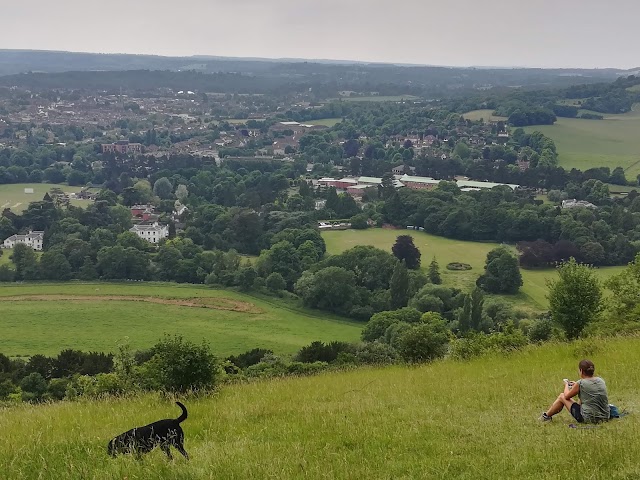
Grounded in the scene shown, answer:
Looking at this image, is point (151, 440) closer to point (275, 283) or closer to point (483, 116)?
point (275, 283)

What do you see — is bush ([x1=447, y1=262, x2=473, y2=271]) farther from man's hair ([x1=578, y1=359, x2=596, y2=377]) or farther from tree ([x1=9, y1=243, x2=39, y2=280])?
man's hair ([x1=578, y1=359, x2=596, y2=377])

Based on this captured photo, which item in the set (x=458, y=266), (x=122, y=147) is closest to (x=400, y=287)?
(x=458, y=266)

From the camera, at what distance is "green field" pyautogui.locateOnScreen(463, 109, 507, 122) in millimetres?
143000

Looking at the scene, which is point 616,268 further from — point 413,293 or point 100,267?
point 100,267

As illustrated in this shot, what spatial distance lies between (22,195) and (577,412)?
9094 centimetres

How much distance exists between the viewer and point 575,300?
58.5 feet

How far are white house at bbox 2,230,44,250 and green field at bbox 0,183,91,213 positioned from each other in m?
13.9

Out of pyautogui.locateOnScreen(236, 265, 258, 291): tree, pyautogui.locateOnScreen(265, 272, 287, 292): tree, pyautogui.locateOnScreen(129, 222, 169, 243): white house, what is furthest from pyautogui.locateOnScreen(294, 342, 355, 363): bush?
pyautogui.locateOnScreen(129, 222, 169, 243): white house

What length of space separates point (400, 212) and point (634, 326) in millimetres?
54385

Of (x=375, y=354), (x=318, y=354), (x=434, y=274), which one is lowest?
(x=434, y=274)

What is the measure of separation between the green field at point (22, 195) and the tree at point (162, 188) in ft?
32.4

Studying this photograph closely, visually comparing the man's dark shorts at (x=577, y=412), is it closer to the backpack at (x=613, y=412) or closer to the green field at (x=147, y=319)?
the backpack at (x=613, y=412)

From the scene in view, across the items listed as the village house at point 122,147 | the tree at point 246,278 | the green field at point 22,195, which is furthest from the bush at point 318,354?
the village house at point 122,147

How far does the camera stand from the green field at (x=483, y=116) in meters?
143
